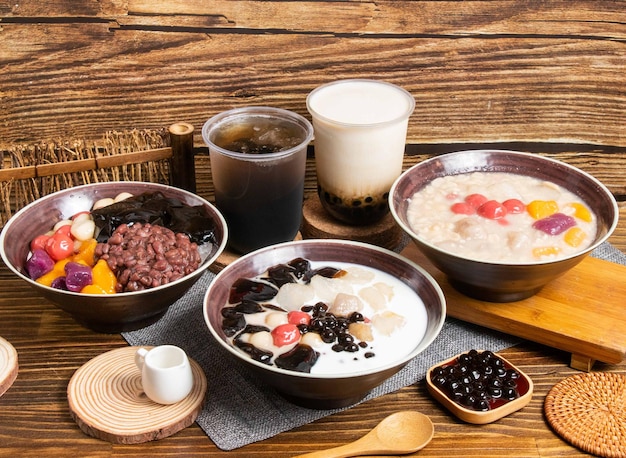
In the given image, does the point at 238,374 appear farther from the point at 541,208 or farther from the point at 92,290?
the point at 541,208

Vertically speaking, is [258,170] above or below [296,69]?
below

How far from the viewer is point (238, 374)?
1.76 meters

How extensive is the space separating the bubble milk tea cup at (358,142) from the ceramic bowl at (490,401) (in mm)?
574

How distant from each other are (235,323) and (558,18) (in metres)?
1.30

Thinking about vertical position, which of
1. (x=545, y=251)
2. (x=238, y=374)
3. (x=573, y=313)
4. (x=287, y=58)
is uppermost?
(x=287, y=58)

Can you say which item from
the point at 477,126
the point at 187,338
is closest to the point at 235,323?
the point at 187,338

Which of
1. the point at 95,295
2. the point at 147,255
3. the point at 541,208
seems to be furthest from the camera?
the point at 541,208

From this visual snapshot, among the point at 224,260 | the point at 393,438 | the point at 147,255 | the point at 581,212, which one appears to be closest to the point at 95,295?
the point at 147,255

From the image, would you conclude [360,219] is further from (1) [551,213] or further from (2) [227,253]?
(1) [551,213]

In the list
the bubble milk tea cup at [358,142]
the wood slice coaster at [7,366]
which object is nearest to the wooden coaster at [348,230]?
the bubble milk tea cup at [358,142]

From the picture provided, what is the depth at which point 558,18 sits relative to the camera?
221 cm

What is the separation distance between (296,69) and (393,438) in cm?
111

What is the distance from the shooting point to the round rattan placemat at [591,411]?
156 cm

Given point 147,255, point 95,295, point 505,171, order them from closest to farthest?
point 95,295 < point 147,255 < point 505,171
